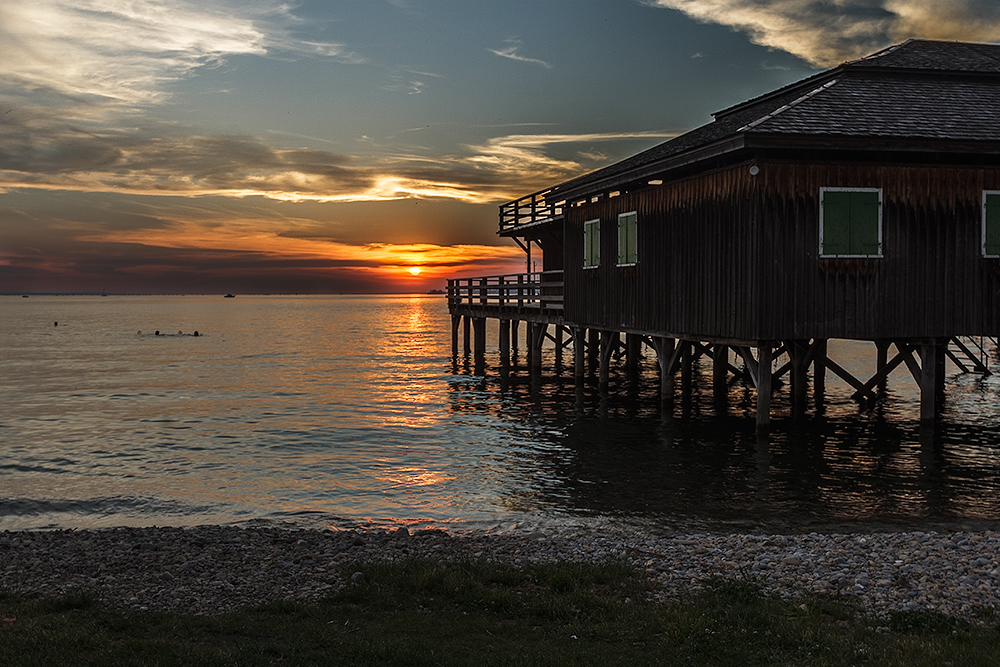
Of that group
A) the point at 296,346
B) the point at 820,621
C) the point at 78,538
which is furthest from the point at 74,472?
the point at 296,346

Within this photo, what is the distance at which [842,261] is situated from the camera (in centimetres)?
1812

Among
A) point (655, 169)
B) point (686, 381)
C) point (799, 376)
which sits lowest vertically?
point (686, 381)

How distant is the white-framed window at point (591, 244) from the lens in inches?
1024

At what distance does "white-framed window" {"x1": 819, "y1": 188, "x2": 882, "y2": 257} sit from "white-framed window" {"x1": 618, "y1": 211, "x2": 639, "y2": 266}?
606 centimetres

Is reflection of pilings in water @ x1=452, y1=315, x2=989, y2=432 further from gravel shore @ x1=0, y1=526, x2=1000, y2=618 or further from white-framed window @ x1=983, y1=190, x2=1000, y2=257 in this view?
gravel shore @ x1=0, y1=526, x2=1000, y2=618

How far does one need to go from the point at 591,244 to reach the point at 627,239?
122 inches

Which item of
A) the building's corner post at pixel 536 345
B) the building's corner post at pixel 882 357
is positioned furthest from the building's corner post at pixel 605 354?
the building's corner post at pixel 882 357

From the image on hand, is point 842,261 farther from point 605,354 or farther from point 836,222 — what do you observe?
point 605,354

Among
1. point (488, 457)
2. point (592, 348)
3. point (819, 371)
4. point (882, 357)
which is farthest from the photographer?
point (592, 348)

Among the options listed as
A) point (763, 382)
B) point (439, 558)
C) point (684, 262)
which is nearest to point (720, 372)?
point (684, 262)

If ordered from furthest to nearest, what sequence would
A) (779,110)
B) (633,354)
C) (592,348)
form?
(592,348) → (633,354) → (779,110)

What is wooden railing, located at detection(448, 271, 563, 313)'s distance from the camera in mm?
32906

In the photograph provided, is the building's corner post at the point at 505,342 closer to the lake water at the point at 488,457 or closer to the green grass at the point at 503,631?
the lake water at the point at 488,457

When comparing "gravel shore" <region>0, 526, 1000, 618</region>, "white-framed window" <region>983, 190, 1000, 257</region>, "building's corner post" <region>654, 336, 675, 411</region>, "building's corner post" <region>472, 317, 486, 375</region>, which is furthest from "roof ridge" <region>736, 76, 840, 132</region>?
"building's corner post" <region>472, 317, 486, 375</region>
